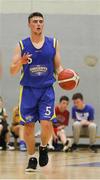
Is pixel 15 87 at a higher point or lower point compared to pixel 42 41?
lower

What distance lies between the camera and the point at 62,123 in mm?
11484

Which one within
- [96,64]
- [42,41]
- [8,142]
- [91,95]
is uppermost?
[42,41]

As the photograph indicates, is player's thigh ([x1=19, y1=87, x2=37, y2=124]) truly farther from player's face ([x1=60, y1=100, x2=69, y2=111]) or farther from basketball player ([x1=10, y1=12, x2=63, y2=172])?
player's face ([x1=60, y1=100, x2=69, y2=111])

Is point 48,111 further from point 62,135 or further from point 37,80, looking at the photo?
point 62,135

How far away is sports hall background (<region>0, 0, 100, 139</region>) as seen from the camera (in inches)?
492

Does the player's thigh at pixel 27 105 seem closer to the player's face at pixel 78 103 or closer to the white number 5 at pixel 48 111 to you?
the white number 5 at pixel 48 111

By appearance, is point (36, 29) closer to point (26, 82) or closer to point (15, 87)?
point (26, 82)

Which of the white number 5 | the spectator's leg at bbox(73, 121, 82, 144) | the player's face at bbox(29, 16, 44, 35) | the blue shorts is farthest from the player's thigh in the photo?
the spectator's leg at bbox(73, 121, 82, 144)

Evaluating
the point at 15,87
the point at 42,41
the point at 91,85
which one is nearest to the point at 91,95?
the point at 91,85

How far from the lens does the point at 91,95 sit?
12.5 metres

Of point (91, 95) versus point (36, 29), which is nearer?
point (36, 29)

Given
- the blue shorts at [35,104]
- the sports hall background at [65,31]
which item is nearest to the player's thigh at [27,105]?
the blue shorts at [35,104]

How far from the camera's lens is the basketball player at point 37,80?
6004 mm
